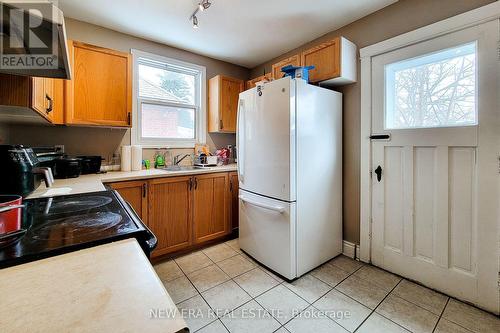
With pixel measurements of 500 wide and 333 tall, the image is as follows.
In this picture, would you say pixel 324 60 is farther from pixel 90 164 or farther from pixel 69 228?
pixel 90 164

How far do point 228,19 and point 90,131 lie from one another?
190 cm

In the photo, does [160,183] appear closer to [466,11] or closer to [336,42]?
[336,42]

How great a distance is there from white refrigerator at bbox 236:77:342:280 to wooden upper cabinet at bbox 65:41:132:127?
1.24 metres

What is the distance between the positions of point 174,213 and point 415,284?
2.33 metres

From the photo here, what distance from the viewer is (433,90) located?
182cm

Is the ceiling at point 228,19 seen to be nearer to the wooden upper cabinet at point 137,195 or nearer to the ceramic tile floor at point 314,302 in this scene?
the wooden upper cabinet at point 137,195

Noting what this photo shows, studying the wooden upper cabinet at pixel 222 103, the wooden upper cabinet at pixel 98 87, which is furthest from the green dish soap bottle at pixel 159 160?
the wooden upper cabinet at pixel 222 103

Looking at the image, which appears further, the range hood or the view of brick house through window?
the view of brick house through window

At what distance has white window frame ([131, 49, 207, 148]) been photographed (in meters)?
2.67

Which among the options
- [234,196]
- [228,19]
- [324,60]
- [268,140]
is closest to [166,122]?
[234,196]

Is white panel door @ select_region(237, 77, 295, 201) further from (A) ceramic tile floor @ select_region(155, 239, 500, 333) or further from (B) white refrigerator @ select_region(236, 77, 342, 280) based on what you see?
(A) ceramic tile floor @ select_region(155, 239, 500, 333)

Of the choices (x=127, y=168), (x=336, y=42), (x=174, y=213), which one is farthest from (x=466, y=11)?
(x=127, y=168)

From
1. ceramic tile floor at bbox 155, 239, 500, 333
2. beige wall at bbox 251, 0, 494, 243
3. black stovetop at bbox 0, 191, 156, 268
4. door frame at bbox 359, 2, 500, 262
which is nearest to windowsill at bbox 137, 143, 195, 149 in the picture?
ceramic tile floor at bbox 155, 239, 500, 333

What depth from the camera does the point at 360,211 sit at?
2.29 meters
